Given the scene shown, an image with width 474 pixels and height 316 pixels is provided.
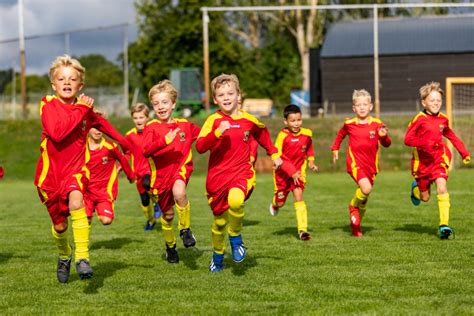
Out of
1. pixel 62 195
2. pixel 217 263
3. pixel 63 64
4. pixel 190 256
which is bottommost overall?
pixel 190 256

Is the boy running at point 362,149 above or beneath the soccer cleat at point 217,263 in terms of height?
above

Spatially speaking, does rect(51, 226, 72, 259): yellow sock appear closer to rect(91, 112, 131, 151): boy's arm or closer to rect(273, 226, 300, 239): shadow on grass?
rect(91, 112, 131, 151): boy's arm

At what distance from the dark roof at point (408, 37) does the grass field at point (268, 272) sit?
30247mm

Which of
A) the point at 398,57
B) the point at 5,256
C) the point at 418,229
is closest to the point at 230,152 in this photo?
the point at 5,256

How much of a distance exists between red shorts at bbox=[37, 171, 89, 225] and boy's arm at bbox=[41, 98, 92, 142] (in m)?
0.40

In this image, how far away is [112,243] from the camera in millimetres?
10758

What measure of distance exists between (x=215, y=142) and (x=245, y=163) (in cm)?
41

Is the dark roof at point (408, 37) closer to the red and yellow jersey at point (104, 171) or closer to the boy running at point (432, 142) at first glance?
the boy running at point (432, 142)

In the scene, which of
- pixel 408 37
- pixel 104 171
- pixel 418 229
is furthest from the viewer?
pixel 408 37

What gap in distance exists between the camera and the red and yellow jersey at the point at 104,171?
408 inches

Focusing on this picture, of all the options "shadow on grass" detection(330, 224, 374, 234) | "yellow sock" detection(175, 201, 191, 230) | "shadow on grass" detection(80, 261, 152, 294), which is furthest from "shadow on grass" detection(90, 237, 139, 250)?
"shadow on grass" detection(330, 224, 374, 234)

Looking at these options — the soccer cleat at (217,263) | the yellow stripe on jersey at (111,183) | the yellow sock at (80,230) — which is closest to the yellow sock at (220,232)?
the soccer cleat at (217,263)

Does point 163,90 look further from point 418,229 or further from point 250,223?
point 250,223

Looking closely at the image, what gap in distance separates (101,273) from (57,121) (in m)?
1.79
